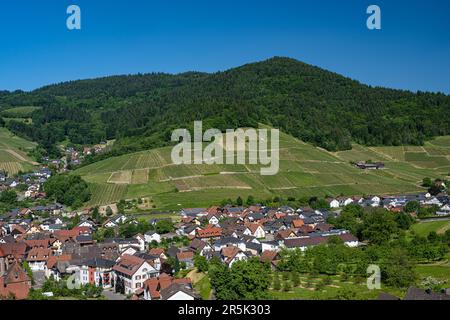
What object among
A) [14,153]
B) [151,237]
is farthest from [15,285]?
[14,153]

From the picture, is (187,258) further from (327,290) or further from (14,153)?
(14,153)

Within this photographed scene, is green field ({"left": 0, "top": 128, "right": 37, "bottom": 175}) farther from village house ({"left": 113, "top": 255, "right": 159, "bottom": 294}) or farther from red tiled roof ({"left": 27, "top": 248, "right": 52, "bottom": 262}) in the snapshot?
village house ({"left": 113, "top": 255, "right": 159, "bottom": 294})

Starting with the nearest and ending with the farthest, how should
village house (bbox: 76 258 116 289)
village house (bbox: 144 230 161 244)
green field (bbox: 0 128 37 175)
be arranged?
1. village house (bbox: 76 258 116 289)
2. village house (bbox: 144 230 161 244)
3. green field (bbox: 0 128 37 175)

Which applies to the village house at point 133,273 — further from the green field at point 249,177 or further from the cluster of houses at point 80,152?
the cluster of houses at point 80,152

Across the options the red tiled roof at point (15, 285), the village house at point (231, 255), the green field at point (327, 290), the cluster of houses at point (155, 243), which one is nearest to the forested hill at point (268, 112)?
the cluster of houses at point (155, 243)

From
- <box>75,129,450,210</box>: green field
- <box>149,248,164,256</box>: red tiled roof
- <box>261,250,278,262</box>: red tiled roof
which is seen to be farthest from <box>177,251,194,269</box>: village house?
<box>75,129,450,210</box>: green field
